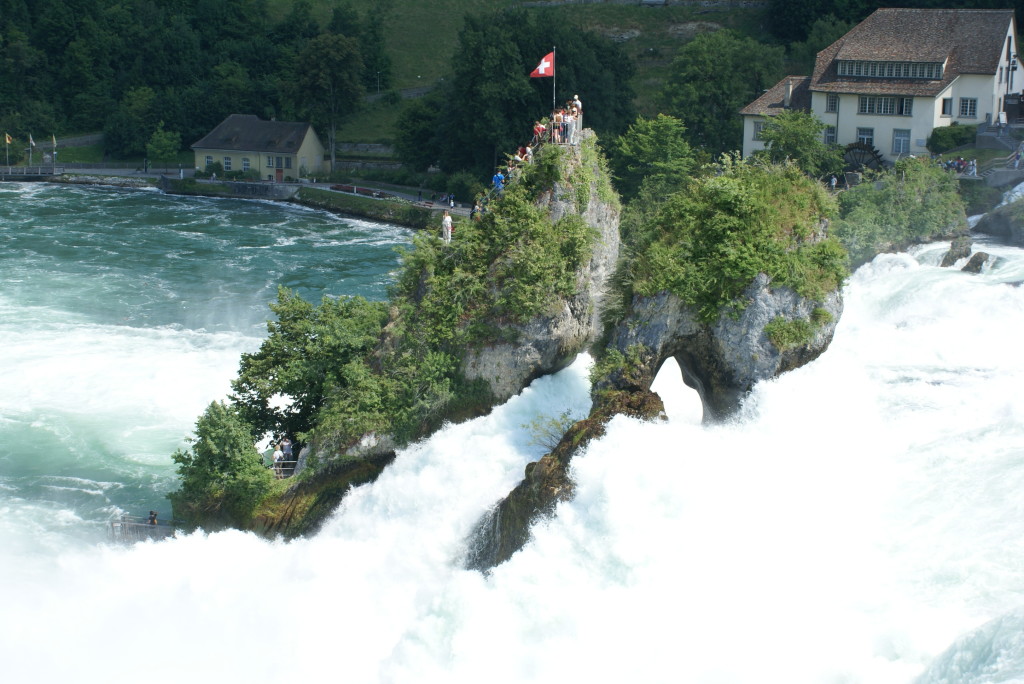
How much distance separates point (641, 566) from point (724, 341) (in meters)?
5.80

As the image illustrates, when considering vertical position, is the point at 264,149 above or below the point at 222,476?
above

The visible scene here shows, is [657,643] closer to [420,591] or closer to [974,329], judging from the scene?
[420,591]

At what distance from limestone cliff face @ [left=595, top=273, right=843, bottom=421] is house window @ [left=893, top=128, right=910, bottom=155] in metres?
41.2

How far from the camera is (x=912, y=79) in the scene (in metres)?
64.5

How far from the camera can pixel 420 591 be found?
24766 mm

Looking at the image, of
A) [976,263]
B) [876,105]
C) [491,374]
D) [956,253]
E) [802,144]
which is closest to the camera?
[491,374]

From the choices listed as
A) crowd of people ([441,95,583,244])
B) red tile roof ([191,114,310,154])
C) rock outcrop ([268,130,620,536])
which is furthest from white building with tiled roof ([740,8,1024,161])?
red tile roof ([191,114,310,154])

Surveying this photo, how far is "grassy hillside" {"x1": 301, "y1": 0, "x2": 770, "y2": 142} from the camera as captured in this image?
10819 centimetres

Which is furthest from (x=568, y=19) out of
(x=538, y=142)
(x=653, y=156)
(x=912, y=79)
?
(x=538, y=142)

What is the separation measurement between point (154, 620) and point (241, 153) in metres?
84.0

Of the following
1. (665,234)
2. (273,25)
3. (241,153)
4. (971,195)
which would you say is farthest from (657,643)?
(273,25)

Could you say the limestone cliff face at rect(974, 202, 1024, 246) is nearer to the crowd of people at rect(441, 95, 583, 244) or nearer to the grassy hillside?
the crowd of people at rect(441, 95, 583, 244)

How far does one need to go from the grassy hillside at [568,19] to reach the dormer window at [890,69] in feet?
100

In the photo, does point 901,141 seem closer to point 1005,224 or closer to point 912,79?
point 912,79
